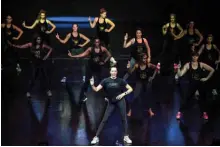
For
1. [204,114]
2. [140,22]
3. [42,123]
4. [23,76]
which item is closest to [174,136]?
[204,114]

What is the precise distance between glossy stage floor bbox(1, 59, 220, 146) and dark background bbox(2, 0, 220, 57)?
170 inches

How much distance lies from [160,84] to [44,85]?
3631mm

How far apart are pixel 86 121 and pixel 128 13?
765 centimetres

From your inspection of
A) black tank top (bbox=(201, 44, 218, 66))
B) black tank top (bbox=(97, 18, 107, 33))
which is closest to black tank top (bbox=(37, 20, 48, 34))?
black tank top (bbox=(97, 18, 107, 33))

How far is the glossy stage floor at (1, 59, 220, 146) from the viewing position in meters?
8.66

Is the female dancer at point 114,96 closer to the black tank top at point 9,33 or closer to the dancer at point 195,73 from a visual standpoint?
the dancer at point 195,73

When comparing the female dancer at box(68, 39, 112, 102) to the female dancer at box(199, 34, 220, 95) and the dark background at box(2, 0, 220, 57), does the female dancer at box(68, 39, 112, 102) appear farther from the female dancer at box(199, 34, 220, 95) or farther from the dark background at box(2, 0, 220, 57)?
the dark background at box(2, 0, 220, 57)

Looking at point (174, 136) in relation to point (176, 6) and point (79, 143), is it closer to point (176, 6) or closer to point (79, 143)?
point (79, 143)

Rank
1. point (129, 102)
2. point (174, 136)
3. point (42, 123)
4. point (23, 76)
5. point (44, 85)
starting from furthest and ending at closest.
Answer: point (23, 76)
point (44, 85)
point (129, 102)
point (42, 123)
point (174, 136)

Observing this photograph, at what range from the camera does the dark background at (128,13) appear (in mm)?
15594

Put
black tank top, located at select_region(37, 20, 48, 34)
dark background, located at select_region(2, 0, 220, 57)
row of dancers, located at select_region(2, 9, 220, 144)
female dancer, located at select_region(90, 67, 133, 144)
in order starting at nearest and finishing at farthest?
1. female dancer, located at select_region(90, 67, 133, 144)
2. row of dancers, located at select_region(2, 9, 220, 144)
3. black tank top, located at select_region(37, 20, 48, 34)
4. dark background, located at select_region(2, 0, 220, 57)

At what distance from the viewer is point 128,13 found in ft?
53.0

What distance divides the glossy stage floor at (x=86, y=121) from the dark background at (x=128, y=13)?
433 centimetres

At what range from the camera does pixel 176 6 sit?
1591cm
